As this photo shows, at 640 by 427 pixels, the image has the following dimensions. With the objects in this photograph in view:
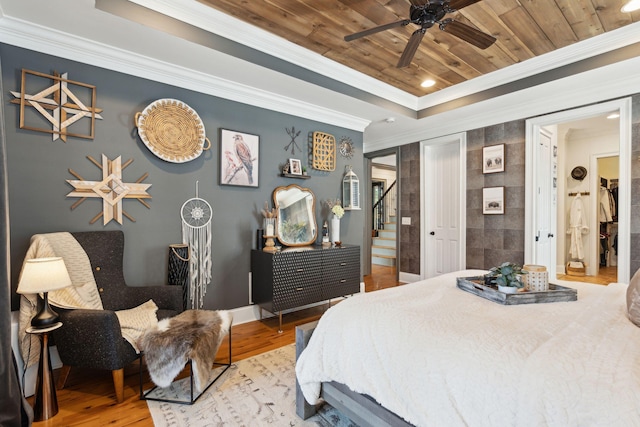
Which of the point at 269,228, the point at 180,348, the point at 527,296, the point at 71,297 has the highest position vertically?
the point at 269,228

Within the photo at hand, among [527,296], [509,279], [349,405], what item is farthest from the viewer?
[509,279]

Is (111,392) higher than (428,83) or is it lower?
lower

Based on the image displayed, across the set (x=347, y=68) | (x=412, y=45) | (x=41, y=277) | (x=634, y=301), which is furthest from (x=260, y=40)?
(x=634, y=301)

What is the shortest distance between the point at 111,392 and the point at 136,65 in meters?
2.56

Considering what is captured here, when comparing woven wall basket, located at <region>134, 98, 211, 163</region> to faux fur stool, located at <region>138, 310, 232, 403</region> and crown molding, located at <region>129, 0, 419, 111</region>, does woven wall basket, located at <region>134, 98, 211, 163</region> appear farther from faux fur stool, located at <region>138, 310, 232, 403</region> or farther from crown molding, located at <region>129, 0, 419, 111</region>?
faux fur stool, located at <region>138, 310, 232, 403</region>

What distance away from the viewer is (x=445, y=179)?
189 inches

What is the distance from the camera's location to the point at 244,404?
1955 mm

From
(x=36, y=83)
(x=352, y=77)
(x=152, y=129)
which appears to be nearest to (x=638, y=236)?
(x=352, y=77)

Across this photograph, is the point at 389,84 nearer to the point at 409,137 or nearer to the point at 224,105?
the point at 409,137

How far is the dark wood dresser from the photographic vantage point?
10.3 feet

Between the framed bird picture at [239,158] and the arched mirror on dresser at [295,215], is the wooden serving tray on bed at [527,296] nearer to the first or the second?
the arched mirror on dresser at [295,215]

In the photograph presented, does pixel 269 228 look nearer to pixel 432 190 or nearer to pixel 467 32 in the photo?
pixel 467 32

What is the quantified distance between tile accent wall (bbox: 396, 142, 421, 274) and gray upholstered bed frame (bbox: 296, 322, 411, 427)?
11.8ft

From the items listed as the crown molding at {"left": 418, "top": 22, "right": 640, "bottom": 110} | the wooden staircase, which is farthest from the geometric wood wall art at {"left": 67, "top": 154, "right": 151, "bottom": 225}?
the wooden staircase
